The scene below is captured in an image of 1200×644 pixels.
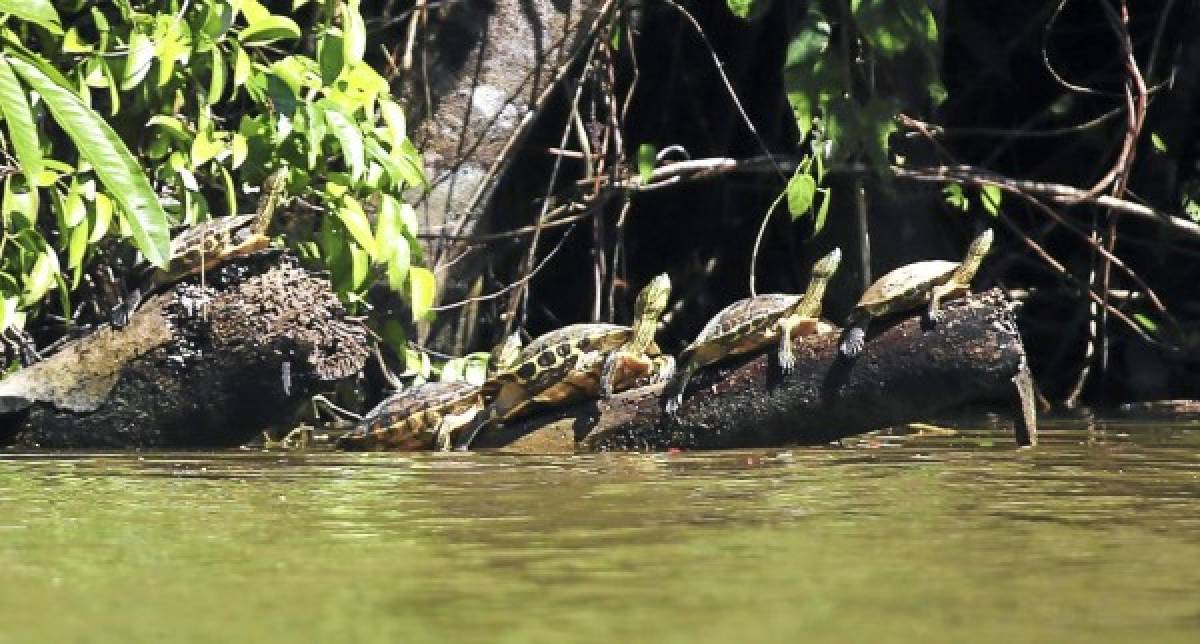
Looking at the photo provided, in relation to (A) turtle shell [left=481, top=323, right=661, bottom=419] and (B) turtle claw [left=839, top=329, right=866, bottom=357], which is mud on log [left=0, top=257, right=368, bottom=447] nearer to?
(A) turtle shell [left=481, top=323, right=661, bottom=419]

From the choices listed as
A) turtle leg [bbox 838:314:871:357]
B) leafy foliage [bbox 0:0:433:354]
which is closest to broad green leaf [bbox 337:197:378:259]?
leafy foliage [bbox 0:0:433:354]

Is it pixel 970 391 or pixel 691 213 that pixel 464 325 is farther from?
pixel 970 391

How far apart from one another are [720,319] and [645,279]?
380cm

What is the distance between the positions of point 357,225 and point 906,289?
6.18 feet

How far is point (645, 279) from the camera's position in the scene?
953 centimetres

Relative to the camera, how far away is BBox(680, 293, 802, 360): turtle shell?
18.2 feet

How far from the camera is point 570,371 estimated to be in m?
5.91

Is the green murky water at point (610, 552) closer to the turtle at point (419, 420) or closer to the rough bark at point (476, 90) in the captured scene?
the turtle at point (419, 420)

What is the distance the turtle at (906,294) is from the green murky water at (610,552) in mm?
543

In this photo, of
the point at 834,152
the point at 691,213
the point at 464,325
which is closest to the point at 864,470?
the point at 834,152

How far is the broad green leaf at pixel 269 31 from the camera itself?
5.75 m

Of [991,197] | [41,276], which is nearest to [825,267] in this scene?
[991,197]

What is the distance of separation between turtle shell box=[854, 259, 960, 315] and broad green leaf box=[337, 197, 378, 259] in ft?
5.61

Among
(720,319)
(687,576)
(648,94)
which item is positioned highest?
(648,94)
